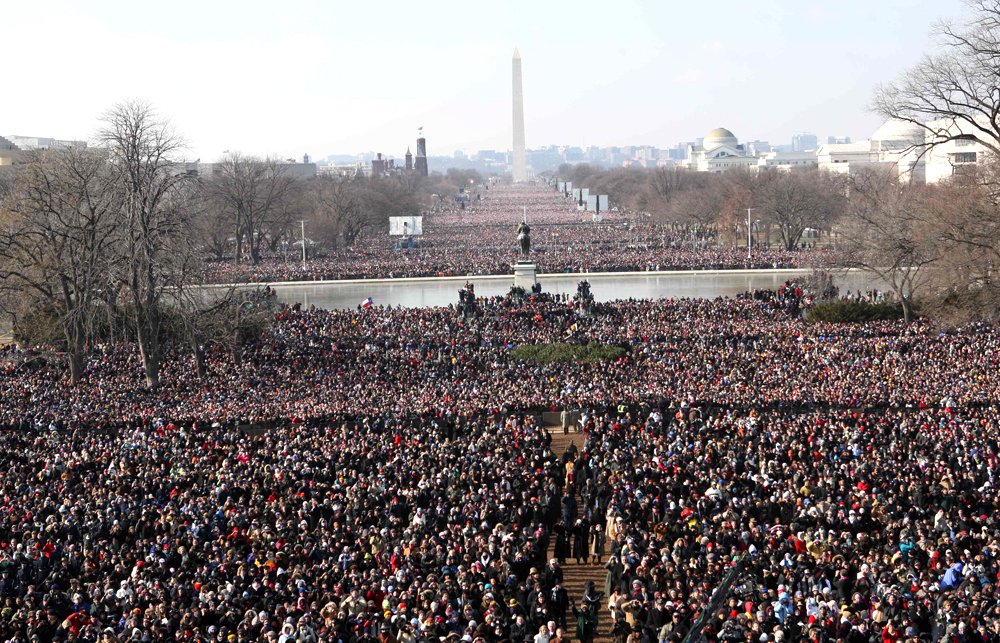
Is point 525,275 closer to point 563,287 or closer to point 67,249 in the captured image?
point 563,287

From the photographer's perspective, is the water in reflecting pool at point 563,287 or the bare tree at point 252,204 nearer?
the water in reflecting pool at point 563,287

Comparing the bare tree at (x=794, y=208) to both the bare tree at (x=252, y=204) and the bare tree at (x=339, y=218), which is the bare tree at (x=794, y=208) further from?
the bare tree at (x=252, y=204)

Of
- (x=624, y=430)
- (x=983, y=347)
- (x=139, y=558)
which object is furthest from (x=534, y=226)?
(x=139, y=558)

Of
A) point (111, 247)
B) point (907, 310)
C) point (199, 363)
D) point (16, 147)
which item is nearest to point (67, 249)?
point (111, 247)

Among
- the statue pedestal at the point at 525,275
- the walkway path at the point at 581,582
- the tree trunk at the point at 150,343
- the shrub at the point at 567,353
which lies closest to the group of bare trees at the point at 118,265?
the tree trunk at the point at 150,343

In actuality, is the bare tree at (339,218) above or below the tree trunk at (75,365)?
above

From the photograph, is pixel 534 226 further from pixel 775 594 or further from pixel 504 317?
pixel 775 594
